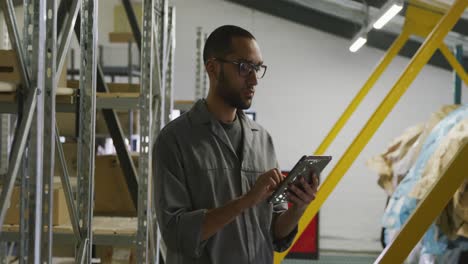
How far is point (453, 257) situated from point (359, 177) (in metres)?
4.49

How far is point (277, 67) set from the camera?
954cm

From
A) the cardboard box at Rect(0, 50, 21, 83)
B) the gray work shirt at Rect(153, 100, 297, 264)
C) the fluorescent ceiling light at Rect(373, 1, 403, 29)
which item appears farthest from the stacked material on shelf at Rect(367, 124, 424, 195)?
the gray work shirt at Rect(153, 100, 297, 264)

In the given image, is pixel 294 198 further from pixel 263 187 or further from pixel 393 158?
pixel 393 158

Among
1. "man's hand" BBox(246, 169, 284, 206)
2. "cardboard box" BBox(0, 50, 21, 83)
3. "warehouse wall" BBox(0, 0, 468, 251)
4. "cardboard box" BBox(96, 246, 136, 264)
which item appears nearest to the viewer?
"man's hand" BBox(246, 169, 284, 206)

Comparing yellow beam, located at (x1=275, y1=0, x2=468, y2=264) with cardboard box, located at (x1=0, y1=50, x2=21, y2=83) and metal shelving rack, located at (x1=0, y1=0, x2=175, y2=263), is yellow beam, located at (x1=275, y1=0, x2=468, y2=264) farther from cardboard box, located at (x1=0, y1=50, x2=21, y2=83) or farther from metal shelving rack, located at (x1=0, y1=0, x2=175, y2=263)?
cardboard box, located at (x1=0, y1=50, x2=21, y2=83)

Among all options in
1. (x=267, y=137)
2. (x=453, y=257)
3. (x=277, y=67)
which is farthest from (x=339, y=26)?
(x=267, y=137)

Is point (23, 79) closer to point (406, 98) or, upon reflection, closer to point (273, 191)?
point (273, 191)

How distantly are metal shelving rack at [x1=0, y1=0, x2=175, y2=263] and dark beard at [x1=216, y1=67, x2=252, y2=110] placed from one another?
0.59 m

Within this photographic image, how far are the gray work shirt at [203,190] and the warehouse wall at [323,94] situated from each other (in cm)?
742

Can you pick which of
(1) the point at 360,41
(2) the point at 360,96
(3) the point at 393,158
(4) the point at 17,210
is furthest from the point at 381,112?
(4) the point at 17,210

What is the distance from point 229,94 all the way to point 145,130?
1567mm

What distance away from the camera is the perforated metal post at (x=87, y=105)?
114 inches

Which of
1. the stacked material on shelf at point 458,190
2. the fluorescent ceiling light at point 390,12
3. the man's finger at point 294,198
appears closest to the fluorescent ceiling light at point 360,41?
the fluorescent ceiling light at point 390,12

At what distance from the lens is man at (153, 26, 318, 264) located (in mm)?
1860
